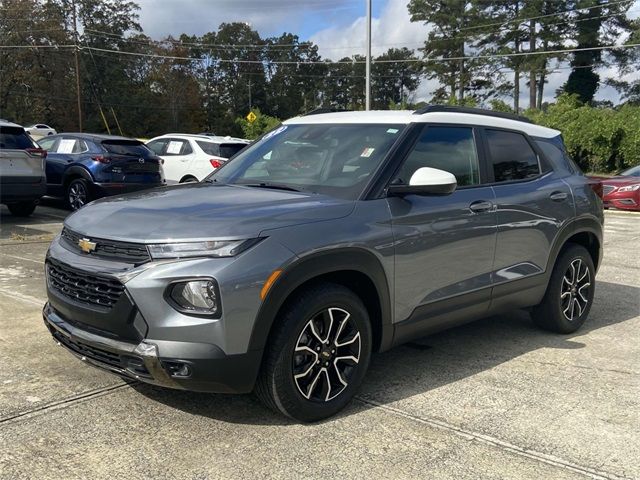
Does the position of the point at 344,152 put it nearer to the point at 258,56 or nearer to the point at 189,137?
the point at 189,137

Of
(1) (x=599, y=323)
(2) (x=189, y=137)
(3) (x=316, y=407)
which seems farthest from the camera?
(2) (x=189, y=137)

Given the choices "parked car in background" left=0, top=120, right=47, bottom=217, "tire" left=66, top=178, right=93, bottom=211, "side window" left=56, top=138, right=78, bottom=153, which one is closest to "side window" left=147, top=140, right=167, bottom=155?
"side window" left=56, top=138, right=78, bottom=153

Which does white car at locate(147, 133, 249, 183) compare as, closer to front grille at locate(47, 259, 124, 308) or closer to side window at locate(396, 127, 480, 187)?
side window at locate(396, 127, 480, 187)

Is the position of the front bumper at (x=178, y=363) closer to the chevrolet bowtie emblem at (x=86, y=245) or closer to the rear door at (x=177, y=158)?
the chevrolet bowtie emblem at (x=86, y=245)

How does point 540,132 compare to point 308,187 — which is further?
point 540,132

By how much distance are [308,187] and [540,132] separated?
99.8 inches

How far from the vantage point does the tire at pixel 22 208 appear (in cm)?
1139

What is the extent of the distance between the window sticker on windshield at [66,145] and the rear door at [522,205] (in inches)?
383

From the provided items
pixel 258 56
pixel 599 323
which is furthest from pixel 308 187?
pixel 258 56

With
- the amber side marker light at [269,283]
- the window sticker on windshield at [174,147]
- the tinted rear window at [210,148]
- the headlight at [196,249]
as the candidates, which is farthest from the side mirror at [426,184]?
the window sticker on windshield at [174,147]

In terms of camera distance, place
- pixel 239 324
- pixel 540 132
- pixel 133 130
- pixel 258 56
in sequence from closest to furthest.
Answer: pixel 239 324, pixel 540 132, pixel 133 130, pixel 258 56

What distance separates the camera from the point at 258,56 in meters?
89.4

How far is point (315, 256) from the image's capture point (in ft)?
11.1

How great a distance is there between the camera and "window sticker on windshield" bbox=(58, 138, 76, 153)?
40.5ft
